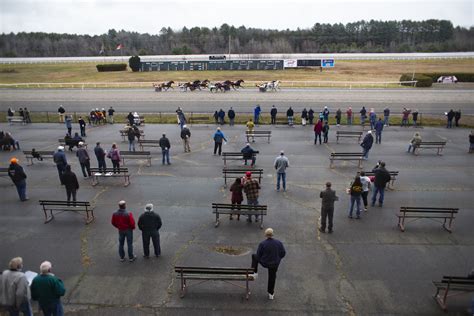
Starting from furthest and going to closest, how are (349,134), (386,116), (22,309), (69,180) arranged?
(386,116) < (349,134) < (69,180) < (22,309)

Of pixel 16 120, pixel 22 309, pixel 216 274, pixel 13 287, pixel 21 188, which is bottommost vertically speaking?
pixel 216 274

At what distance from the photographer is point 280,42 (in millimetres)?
114062

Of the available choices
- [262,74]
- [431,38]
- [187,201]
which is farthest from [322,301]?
[431,38]

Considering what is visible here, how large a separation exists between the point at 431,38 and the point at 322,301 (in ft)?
491

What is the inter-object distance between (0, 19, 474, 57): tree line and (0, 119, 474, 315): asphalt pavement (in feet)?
289

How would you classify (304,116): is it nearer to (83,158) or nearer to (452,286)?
(83,158)

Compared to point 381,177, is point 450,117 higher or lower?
higher

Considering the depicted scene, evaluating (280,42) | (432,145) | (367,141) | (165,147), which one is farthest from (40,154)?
(280,42)

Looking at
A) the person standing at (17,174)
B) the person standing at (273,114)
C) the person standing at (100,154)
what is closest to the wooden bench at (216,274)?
the person standing at (17,174)

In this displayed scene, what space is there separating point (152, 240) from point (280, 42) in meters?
113

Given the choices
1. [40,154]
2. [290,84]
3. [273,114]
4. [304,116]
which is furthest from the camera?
[290,84]

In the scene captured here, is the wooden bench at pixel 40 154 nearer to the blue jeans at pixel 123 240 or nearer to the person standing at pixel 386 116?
the blue jeans at pixel 123 240

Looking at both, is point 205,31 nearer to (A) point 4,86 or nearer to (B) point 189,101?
(A) point 4,86

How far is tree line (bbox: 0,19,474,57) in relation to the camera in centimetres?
10681
